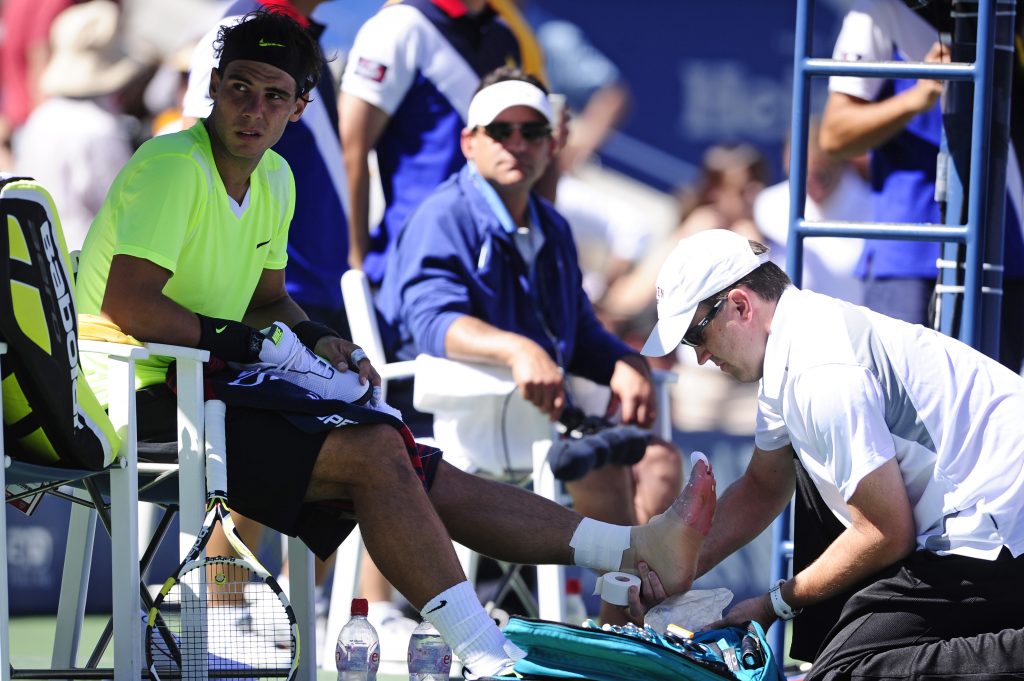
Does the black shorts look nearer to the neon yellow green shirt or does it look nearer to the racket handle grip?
the racket handle grip

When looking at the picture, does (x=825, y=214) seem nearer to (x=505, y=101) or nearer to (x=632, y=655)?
(x=505, y=101)

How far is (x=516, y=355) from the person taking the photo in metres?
4.45

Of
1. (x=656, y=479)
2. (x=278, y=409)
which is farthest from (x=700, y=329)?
(x=656, y=479)

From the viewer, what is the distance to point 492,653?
3.08 meters

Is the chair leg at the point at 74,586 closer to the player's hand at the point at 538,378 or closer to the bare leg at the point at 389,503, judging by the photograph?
the bare leg at the point at 389,503

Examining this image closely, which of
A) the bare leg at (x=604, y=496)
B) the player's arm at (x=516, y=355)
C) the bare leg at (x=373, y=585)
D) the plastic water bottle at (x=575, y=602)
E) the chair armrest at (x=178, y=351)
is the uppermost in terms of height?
the chair armrest at (x=178, y=351)

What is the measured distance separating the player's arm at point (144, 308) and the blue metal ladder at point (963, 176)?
166cm

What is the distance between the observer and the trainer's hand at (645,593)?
336cm

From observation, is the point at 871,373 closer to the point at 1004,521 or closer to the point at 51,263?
the point at 1004,521

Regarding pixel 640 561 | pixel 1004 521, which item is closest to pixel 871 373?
pixel 1004 521

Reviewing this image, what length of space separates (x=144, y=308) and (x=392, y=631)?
1.65m

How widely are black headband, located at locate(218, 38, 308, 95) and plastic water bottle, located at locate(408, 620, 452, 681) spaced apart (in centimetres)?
132

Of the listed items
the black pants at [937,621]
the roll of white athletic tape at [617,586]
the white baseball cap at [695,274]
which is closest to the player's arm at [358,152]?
the roll of white athletic tape at [617,586]

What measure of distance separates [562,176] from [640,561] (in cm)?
298
